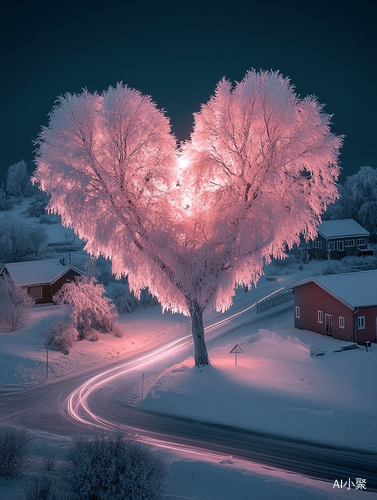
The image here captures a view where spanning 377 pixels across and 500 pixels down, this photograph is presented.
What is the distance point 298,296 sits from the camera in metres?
29.8

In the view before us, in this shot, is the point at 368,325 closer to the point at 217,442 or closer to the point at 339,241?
the point at 217,442

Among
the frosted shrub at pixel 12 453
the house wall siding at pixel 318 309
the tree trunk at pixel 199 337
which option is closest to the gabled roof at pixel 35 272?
the house wall siding at pixel 318 309

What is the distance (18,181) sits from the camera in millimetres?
116250

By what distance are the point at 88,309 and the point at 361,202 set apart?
59.0m

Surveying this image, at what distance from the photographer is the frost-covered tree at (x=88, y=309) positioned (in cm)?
2822

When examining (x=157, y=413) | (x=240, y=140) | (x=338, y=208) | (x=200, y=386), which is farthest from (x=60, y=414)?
(x=338, y=208)

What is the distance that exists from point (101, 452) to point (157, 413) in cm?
778

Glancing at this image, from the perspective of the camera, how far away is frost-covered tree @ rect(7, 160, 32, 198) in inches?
4537

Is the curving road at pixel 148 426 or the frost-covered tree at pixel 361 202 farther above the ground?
the frost-covered tree at pixel 361 202

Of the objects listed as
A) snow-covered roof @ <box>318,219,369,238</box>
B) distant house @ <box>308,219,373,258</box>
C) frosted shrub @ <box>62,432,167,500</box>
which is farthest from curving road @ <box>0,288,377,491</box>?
snow-covered roof @ <box>318,219,369,238</box>

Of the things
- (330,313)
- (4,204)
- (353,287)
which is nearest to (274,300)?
(330,313)

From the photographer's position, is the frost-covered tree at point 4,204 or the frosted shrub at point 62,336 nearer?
the frosted shrub at point 62,336

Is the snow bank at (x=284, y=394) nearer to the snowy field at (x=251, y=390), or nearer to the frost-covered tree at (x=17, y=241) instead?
the snowy field at (x=251, y=390)

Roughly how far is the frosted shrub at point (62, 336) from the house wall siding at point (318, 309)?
1531cm
